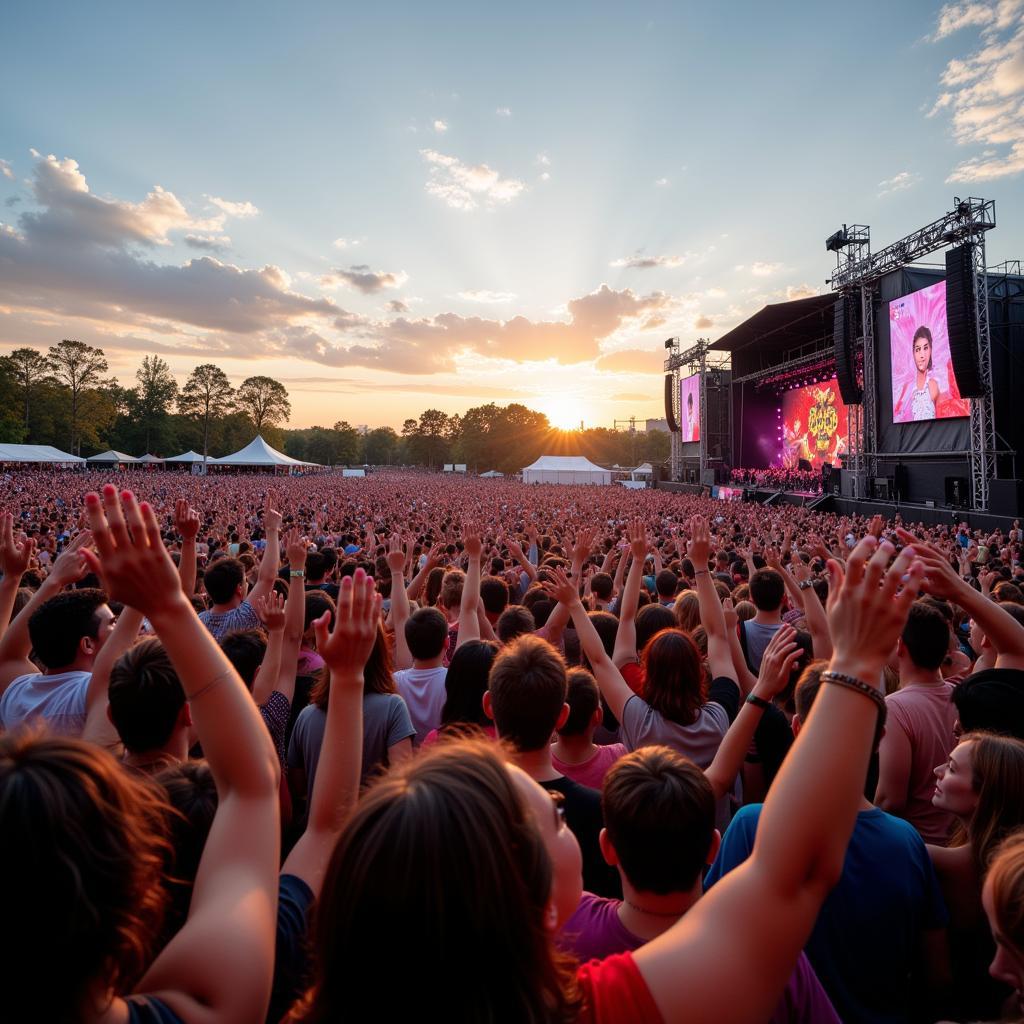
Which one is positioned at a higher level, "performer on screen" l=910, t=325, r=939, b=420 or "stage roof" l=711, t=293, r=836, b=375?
"stage roof" l=711, t=293, r=836, b=375

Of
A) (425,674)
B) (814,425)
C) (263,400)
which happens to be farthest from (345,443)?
(425,674)

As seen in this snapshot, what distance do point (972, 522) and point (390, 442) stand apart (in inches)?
5264

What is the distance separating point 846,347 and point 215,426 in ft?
267

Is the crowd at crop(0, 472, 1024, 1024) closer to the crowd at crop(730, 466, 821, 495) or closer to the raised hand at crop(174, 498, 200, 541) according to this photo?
the raised hand at crop(174, 498, 200, 541)

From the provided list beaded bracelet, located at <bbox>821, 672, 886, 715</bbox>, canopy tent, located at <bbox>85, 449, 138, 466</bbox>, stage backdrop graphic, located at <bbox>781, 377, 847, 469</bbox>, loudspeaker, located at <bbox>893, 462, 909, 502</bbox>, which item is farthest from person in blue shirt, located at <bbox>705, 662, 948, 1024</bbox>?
canopy tent, located at <bbox>85, 449, 138, 466</bbox>

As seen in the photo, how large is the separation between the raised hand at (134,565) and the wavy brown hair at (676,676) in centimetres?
208

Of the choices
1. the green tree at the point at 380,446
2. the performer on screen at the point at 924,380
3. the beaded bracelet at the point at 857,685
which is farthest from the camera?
the green tree at the point at 380,446

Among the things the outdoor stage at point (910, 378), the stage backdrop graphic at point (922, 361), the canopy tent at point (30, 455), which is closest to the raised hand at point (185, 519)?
the outdoor stage at point (910, 378)

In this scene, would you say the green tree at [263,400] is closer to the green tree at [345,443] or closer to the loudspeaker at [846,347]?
the green tree at [345,443]

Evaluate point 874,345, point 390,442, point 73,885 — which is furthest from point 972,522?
point 390,442

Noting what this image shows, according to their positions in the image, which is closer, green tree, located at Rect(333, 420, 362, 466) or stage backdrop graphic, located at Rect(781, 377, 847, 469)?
stage backdrop graphic, located at Rect(781, 377, 847, 469)

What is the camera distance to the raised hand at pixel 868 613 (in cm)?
109

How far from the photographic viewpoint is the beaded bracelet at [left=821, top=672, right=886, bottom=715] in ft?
3.51

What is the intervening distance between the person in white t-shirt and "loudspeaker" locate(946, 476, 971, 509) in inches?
858
